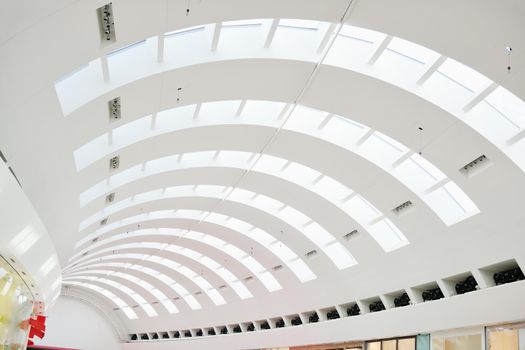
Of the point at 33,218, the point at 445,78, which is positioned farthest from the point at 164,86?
the point at 445,78

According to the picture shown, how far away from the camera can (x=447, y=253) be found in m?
20.1

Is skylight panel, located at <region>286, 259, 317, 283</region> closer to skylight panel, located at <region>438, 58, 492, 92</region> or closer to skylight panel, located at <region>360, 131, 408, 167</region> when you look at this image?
skylight panel, located at <region>360, 131, 408, 167</region>

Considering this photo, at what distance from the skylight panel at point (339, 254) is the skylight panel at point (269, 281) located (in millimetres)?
7651

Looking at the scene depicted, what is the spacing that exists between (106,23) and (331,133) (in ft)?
34.4

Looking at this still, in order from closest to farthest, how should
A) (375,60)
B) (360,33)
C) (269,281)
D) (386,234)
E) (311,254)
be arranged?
(375,60) → (360,33) → (386,234) → (311,254) → (269,281)

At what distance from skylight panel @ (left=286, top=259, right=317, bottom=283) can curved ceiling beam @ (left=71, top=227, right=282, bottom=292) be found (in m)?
2.74

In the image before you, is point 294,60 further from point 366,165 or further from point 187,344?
point 187,344

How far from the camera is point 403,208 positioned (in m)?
20.8

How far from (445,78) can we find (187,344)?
37.2m

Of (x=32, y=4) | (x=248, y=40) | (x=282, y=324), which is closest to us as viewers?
(x=32, y=4)

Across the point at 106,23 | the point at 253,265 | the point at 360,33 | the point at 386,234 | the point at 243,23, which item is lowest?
the point at 106,23

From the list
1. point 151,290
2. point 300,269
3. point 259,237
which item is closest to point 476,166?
point 300,269

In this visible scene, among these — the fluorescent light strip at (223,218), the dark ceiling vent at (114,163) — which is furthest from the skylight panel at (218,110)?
the fluorescent light strip at (223,218)

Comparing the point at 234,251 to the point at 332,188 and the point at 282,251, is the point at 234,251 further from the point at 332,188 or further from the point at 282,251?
the point at 332,188
